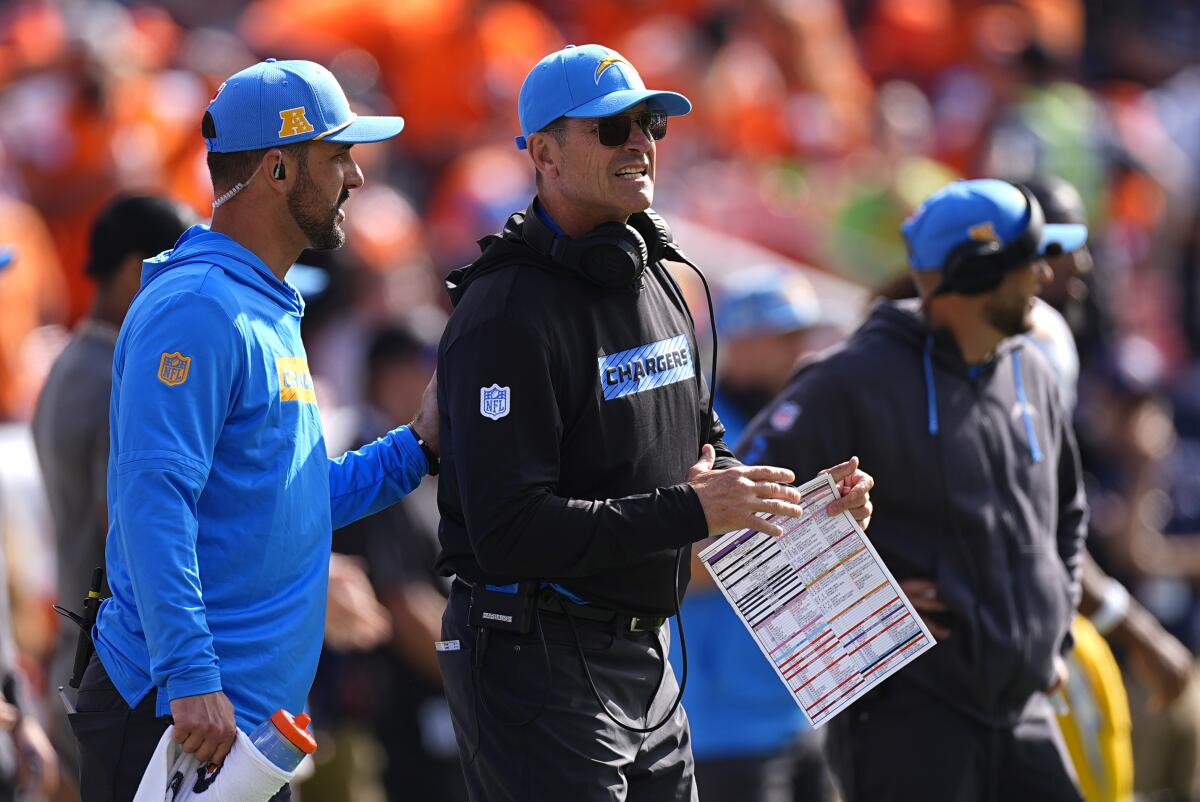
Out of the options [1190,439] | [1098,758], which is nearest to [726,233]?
[1190,439]

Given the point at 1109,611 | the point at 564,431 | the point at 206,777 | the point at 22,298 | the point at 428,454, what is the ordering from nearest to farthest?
1. the point at 206,777
2. the point at 564,431
3. the point at 428,454
4. the point at 1109,611
5. the point at 22,298

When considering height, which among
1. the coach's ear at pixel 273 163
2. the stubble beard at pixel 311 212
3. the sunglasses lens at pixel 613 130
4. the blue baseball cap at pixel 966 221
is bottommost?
the blue baseball cap at pixel 966 221

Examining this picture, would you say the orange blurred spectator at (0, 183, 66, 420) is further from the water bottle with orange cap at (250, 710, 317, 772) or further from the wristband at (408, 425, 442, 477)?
the water bottle with orange cap at (250, 710, 317, 772)

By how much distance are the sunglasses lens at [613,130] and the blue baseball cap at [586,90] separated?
0.04 meters

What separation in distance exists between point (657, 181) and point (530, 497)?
807 centimetres

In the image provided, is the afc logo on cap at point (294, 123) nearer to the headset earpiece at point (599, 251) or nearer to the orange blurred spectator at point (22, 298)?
the headset earpiece at point (599, 251)

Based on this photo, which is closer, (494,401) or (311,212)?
(494,401)

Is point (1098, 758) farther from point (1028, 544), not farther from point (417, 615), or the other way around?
point (417, 615)

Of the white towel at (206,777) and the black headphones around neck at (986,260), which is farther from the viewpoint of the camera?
the black headphones around neck at (986,260)

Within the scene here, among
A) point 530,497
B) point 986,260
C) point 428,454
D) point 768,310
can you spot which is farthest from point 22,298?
point 530,497

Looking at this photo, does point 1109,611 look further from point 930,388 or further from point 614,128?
point 614,128

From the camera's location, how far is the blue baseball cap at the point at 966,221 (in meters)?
5.32

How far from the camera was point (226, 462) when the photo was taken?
3.87m

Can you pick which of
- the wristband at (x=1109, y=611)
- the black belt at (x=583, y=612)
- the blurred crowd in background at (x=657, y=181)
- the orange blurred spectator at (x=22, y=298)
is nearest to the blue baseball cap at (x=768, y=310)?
the blurred crowd in background at (x=657, y=181)
